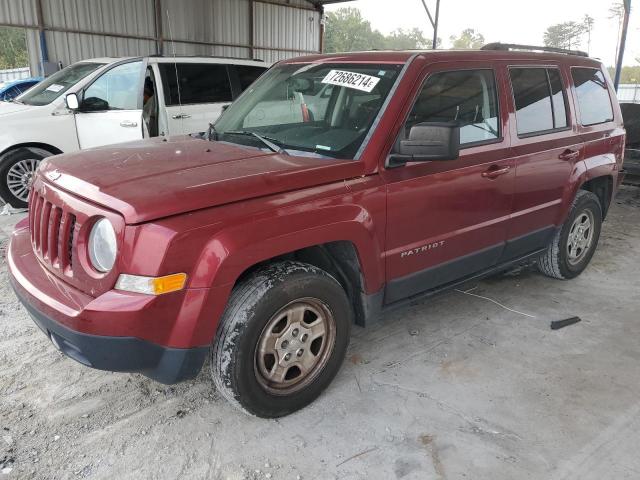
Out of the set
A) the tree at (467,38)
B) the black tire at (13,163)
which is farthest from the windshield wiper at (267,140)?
the tree at (467,38)

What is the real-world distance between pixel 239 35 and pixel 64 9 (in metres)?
5.92

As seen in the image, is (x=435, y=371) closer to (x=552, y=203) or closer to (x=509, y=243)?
(x=509, y=243)

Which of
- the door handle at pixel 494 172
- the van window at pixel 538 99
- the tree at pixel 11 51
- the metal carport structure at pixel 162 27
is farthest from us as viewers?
the tree at pixel 11 51

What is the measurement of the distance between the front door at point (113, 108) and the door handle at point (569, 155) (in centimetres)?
456

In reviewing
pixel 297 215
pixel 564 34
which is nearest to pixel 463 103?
pixel 297 215

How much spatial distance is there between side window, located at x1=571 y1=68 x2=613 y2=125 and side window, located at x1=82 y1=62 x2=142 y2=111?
4762 mm

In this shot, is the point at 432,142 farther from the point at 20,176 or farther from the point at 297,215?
the point at 20,176

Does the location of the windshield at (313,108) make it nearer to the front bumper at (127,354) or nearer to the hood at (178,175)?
the hood at (178,175)

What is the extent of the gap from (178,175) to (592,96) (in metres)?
3.65

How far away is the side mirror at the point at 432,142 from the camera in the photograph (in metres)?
2.67

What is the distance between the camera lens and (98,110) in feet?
20.9

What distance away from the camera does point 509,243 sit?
377 cm


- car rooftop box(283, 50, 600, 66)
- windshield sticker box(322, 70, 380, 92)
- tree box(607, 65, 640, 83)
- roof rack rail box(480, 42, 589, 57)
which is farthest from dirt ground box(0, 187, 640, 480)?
tree box(607, 65, 640, 83)

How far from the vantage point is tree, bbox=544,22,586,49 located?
56.5 m
